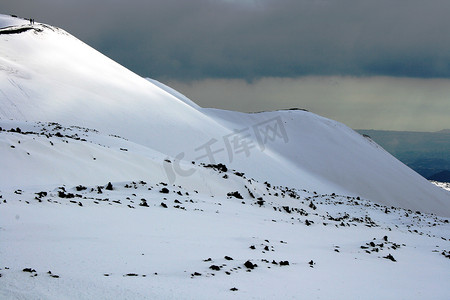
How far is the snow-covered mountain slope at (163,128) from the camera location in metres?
28.9

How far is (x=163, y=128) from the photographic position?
33.4m

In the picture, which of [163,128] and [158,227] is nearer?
[158,227]

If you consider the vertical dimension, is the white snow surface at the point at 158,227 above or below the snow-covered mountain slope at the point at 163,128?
below

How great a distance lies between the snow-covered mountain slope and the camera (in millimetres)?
28891

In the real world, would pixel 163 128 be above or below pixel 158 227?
above

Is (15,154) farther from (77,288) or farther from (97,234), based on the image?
(77,288)

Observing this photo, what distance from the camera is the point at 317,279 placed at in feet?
19.2

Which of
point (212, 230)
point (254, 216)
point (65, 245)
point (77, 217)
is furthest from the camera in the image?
point (254, 216)

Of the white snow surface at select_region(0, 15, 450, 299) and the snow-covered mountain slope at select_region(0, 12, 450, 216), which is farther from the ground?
the snow-covered mountain slope at select_region(0, 12, 450, 216)

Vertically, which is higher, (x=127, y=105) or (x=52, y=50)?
(x=52, y=50)

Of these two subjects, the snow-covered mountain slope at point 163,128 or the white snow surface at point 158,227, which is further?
the snow-covered mountain slope at point 163,128

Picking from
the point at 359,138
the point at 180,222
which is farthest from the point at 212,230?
the point at 359,138

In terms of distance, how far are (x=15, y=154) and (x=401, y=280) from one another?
1269 cm

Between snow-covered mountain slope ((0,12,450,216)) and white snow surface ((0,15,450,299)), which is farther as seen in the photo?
snow-covered mountain slope ((0,12,450,216))
